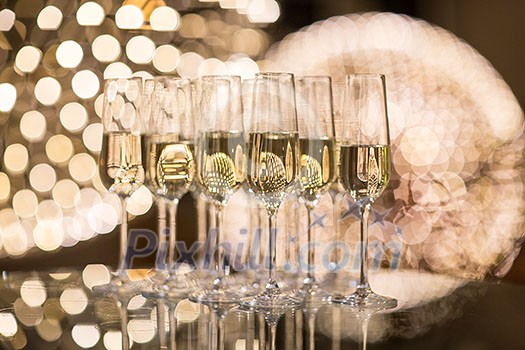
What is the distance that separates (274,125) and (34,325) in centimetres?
39

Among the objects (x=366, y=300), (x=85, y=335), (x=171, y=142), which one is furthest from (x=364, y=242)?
(x=85, y=335)

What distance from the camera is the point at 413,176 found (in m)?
2.99

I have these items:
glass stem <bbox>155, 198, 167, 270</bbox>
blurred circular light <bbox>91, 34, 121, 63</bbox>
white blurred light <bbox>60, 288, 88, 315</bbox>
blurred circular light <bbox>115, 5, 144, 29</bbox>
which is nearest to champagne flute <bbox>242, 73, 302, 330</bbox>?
white blurred light <bbox>60, 288, 88, 315</bbox>

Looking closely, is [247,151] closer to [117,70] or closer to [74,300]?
[74,300]

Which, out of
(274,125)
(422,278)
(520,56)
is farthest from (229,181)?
(520,56)

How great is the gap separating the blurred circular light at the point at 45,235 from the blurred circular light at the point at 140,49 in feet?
1.92

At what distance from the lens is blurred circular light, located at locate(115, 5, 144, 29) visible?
120 inches

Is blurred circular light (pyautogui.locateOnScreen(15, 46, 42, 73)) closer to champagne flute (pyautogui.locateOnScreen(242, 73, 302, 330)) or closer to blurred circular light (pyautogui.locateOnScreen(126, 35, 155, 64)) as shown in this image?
blurred circular light (pyautogui.locateOnScreen(126, 35, 155, 64))

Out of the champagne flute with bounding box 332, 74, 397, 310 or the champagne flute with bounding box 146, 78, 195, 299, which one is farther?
the champagne flute with bounding box 146, 78, 195, 299

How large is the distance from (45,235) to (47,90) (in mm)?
462

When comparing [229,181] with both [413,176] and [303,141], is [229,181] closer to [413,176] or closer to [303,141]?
[303,141]

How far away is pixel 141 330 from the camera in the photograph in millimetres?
1126

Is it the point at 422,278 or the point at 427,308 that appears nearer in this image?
the point at 427,308

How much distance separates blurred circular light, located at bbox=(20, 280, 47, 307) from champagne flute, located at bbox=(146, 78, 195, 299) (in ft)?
0.54
